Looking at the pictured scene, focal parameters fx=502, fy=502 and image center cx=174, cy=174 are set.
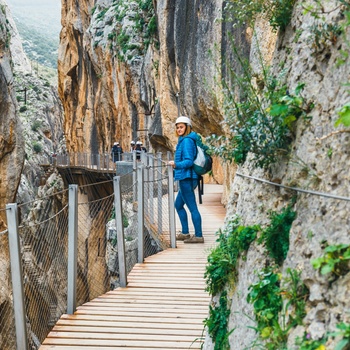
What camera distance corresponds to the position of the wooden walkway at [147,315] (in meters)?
4.79

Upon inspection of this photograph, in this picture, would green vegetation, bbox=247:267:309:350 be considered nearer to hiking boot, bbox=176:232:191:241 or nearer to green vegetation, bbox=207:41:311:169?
green vegetation, bbox=207:41:311:169

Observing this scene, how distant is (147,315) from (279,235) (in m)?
3.01

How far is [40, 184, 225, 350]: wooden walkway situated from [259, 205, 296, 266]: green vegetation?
122 cm

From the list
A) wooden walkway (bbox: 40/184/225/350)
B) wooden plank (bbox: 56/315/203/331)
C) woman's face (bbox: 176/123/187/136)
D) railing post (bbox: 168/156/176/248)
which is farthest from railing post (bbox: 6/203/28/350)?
railing post (bbox: 168/156/176/248)

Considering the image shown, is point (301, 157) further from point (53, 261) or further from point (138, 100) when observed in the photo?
point (138, 100)

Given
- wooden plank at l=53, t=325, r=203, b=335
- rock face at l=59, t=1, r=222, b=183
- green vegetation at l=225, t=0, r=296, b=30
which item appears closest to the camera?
green vegetation at l=225, t=0, r=296, b=30

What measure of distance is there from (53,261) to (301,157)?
3.73 metres

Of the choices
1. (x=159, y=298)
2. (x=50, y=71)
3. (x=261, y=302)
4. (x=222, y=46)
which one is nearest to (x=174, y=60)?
(x=222, y=46)

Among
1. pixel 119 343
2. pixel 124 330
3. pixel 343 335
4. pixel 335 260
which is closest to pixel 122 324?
pixel 124 330

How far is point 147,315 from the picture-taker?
219 inches

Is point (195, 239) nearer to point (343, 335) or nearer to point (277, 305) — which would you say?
point (277, 305)

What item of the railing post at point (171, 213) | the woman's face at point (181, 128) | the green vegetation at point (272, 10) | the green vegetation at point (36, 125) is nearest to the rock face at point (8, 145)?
the railing post at point (171, 213)

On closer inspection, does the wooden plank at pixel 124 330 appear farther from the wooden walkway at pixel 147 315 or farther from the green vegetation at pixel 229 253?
the green vegetation at pixel 229 253

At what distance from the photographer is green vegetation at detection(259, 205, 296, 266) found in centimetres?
289
